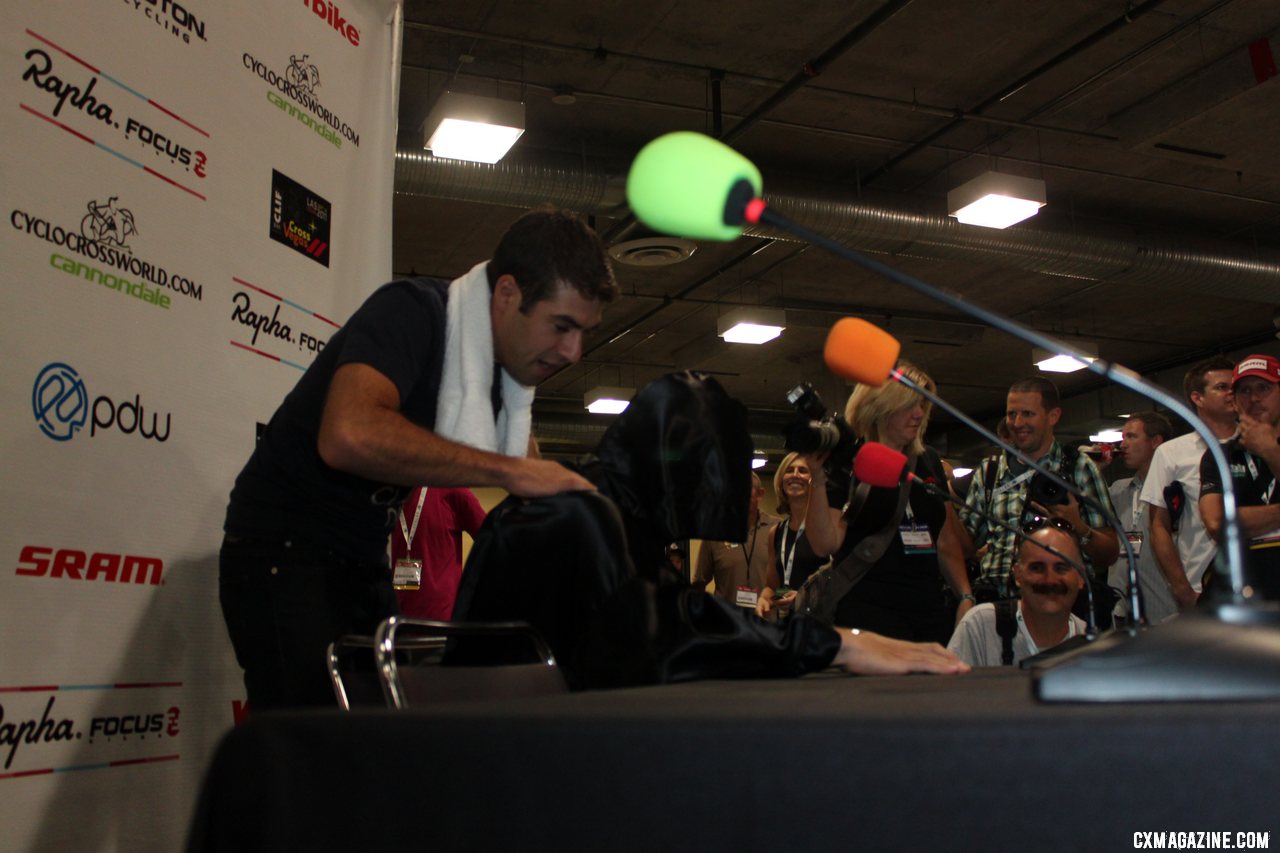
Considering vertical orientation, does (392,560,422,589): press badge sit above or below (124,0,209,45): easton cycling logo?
below

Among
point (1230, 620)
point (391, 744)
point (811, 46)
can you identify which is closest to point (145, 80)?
point (391, 744)

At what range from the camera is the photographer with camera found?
2945 mm

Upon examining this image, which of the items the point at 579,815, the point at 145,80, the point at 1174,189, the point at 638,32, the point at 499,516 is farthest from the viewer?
the point at 1174,189

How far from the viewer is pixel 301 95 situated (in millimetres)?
2668

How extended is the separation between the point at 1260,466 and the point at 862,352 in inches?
119

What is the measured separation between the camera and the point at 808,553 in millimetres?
4031

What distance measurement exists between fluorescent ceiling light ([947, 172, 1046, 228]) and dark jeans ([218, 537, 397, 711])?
5.73m

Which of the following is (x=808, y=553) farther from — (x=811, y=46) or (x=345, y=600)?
(x=811, y=46)

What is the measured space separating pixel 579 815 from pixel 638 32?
226 inches

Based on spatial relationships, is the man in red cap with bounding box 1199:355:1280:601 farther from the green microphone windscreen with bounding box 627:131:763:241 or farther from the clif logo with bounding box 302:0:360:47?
the green microphone windscreen with bounding box 627:131:763:241

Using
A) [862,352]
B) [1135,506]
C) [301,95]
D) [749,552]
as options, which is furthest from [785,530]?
[862,352]

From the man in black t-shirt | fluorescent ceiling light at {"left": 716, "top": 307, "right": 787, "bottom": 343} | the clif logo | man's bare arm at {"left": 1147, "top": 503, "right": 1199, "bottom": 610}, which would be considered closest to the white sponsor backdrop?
the clif logo

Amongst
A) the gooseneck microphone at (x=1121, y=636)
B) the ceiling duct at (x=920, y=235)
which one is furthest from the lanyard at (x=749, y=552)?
the gooseneck microphone at (x=1121, y=636)

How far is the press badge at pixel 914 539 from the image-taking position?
10.3 feet
